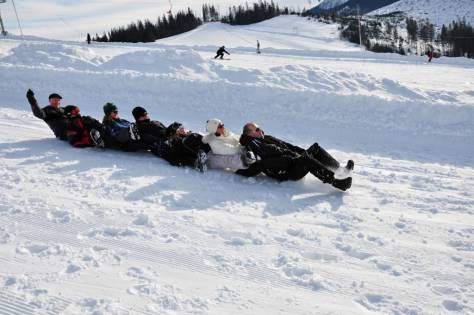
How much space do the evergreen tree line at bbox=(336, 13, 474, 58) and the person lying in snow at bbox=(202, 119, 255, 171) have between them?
57.1 meters

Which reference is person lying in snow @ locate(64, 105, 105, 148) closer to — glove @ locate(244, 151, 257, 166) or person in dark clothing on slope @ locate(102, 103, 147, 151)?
person in dark clothing on slope @ locate(102, 103, 147, 151)

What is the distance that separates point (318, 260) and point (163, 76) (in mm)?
10085

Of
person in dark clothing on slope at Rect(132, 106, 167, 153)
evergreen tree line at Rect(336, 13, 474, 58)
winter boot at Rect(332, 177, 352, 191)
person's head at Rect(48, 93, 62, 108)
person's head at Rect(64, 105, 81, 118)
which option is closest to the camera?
winter boot at Rect(332, 177, 352, 191)

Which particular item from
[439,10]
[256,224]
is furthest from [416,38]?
[256,224]

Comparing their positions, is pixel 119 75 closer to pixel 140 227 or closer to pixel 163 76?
pixel 163 76

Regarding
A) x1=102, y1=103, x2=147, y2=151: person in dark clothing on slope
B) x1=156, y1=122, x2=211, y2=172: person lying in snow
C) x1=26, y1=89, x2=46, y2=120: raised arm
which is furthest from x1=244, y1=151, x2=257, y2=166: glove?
x1=26, y1=89, x2=46, y2=120: raised arm

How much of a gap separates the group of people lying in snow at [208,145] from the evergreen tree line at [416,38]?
5703 cm

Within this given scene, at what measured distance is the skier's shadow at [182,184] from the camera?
17.5 ft

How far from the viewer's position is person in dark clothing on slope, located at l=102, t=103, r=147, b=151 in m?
7.11

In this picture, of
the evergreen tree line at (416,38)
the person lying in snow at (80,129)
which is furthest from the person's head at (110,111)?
the evergreen tree line at (416,38)

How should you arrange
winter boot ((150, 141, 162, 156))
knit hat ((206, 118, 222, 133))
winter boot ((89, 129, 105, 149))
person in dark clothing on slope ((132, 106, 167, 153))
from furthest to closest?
winter boot ((89, 129, 105, 149))
person in dark clothing on slope ((132, 106, 167, 153))
winter boot ((150, 141, 162, 156))
knit hat ((206, 118, 222, 133))

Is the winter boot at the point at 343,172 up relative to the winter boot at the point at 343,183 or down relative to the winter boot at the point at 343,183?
up

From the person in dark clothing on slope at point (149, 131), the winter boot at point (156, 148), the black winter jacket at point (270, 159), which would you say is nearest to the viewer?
the black winter jacket at point (270, 159)

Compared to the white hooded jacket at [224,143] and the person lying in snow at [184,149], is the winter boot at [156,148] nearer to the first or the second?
the person lying in snow at [184,149]
